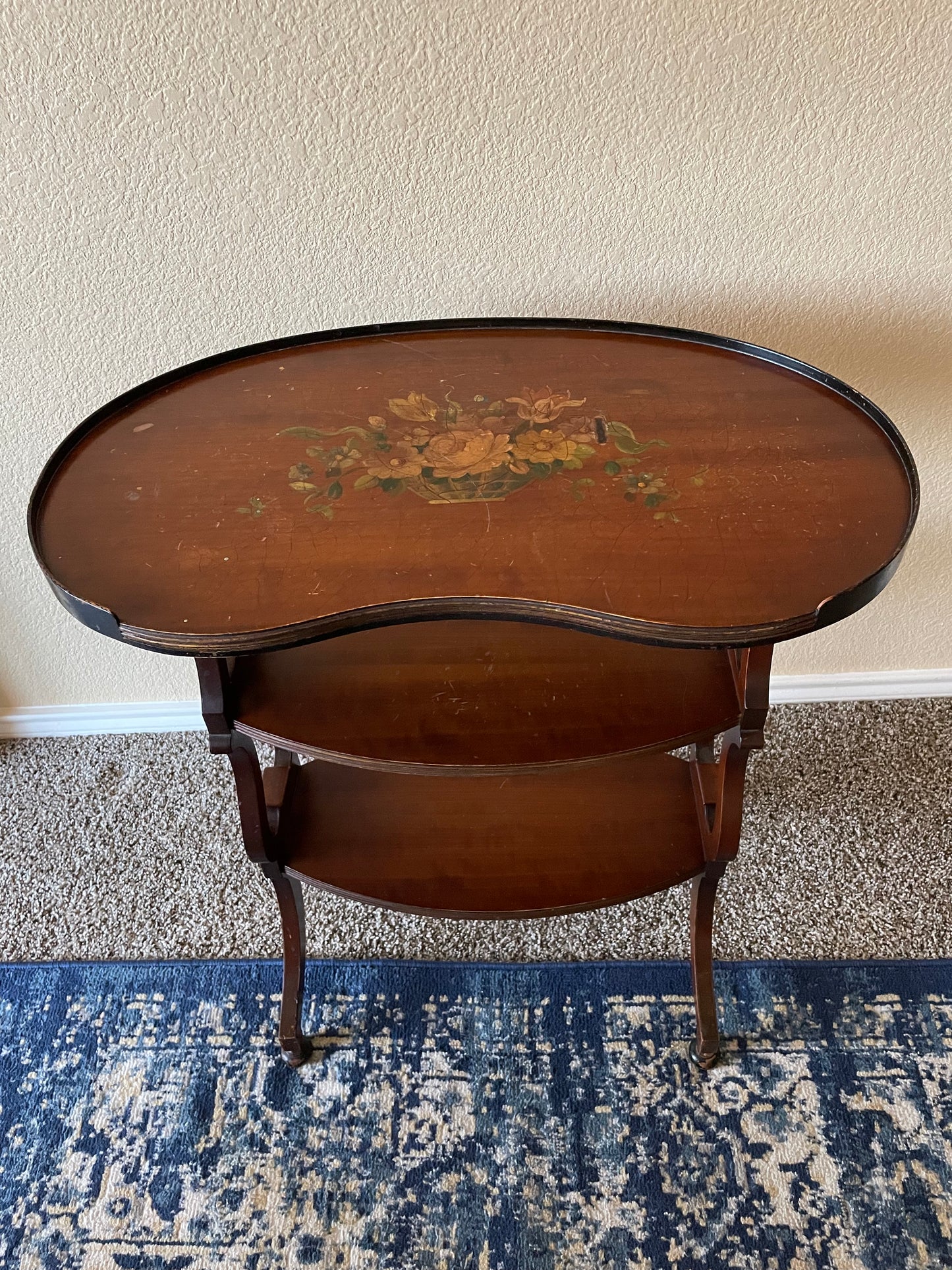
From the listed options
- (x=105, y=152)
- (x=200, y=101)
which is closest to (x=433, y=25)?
(x=200, y=101)

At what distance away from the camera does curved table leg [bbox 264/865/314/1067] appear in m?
1.21

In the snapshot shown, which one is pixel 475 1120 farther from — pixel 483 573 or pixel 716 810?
pixel 483 573

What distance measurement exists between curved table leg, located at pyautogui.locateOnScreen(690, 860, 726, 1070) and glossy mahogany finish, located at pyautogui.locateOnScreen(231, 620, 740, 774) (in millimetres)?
324

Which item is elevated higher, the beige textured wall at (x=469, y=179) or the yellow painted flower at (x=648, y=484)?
the beige textured wall at (x=469, y=179)

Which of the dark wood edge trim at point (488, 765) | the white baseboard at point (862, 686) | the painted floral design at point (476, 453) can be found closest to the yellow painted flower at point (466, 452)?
the painted floral design at point (476, 453)

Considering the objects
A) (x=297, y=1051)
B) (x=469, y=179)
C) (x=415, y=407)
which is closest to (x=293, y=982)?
(x=297, y=1051)

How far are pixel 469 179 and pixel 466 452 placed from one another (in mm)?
424

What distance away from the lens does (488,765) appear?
3.05ft

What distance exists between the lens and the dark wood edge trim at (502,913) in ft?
3.62

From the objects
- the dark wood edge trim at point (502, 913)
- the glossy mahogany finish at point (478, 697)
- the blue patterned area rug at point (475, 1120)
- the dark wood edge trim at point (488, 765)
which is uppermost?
the glossy mahogany finish at point (478, 697)

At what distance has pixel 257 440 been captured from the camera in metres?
1.00

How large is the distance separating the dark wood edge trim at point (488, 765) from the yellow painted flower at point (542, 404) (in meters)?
0.35

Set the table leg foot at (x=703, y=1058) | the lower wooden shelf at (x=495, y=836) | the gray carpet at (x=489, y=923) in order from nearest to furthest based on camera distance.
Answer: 1. the lower wooden shelf at (x=495, y=836)
2. the table leg foot at (x=703, y=1058)
3. the gray carpet at (x=489, y=923)

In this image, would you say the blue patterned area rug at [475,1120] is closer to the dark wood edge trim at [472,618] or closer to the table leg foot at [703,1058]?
the table leg foot at [703,1058]
